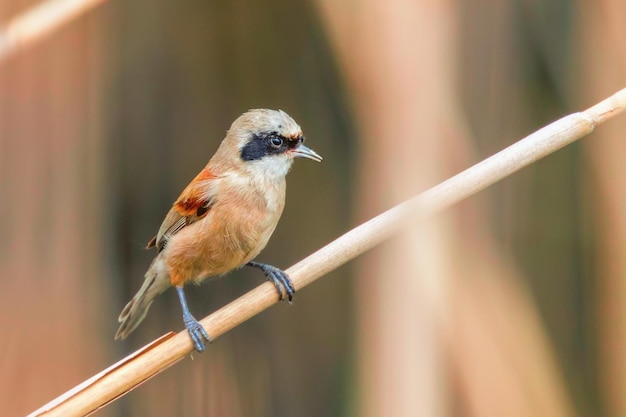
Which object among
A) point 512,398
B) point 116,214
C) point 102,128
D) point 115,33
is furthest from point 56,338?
point 512,398

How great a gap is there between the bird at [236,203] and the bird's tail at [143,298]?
4 centimetres

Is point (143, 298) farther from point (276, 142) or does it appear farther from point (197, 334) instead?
point (276, 142)

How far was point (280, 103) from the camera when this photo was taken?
2814mm

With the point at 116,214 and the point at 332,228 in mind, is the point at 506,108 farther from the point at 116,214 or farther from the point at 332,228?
the point at 116,214

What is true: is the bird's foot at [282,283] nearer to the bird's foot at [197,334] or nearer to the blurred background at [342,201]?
the bird's foot at [197,334]

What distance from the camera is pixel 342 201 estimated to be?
2994mm

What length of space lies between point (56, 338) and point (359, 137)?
3.99 feet

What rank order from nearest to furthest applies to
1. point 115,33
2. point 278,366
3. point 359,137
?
1. point 359,137
2. point 115,33
3. point 278,366

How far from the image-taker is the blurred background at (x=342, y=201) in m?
2.28

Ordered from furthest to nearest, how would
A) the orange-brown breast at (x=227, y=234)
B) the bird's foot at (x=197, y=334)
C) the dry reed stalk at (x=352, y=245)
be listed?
the orange-brown breast at (x=227, y=234) < the bird's foot at (x=197, y=334) < the dry reed stalk at (x=352, y=245)

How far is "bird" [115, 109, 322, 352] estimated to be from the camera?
212 centimetres

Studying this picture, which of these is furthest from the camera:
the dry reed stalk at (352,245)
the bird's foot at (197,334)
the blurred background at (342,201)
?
the blurred background at (342,201)

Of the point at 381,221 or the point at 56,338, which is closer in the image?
the point at 381,221

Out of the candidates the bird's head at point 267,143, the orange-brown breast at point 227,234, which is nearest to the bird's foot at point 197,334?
the orange-brown breast at point 227,234
